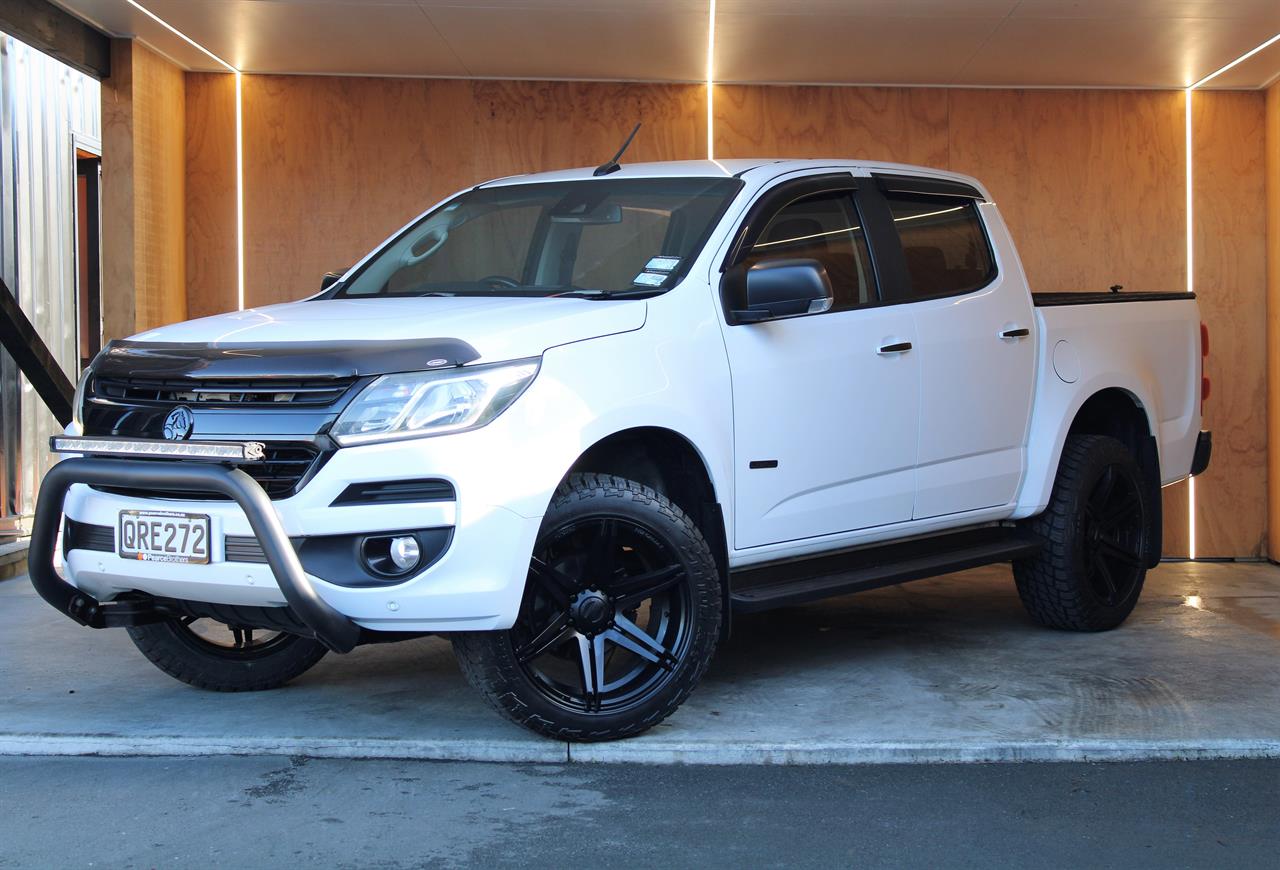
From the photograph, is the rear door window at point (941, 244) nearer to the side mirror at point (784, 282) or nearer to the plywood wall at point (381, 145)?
the side mirror at point (784, 282)

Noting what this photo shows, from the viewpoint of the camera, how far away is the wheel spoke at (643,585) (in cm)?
449

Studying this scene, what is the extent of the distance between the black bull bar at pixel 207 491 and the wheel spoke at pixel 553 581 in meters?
0.54

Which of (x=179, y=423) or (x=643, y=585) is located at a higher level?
(x=179, y=423)

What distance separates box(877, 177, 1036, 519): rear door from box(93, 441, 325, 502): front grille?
8.17 feet

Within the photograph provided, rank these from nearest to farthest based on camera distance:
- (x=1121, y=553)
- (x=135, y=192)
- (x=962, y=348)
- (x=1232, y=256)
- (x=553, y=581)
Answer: (x=553, y=581), (x=962, y=348), (x=1121, y=553), (x=135, y=192), (x=1232, y=256)

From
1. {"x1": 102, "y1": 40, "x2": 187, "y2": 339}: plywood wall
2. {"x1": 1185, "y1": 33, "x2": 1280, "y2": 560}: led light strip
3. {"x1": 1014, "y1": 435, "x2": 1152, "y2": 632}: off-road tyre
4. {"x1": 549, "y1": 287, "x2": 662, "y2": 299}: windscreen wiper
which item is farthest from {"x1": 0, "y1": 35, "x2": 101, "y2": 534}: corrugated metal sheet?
{"x1": 1185, "y1": 33, "x2": 1280, "y2": 560}: led light strip

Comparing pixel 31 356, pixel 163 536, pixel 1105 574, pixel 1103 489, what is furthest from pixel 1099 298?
pixel 31 356

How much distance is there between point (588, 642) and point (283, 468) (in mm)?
1073

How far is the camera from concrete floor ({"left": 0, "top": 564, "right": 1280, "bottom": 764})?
461 cm

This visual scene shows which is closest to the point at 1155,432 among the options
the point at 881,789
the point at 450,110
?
the point at 881,789

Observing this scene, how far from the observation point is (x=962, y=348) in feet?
18.9

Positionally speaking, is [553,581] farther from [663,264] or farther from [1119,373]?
[1119,373]

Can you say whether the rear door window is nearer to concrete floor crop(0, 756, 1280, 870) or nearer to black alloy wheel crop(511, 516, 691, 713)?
black alloy wheel crop(511, 516, 691, 713)

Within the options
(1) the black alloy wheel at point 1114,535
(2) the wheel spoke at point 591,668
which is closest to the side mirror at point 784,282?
(2) the wheel spoke at point 591,668
